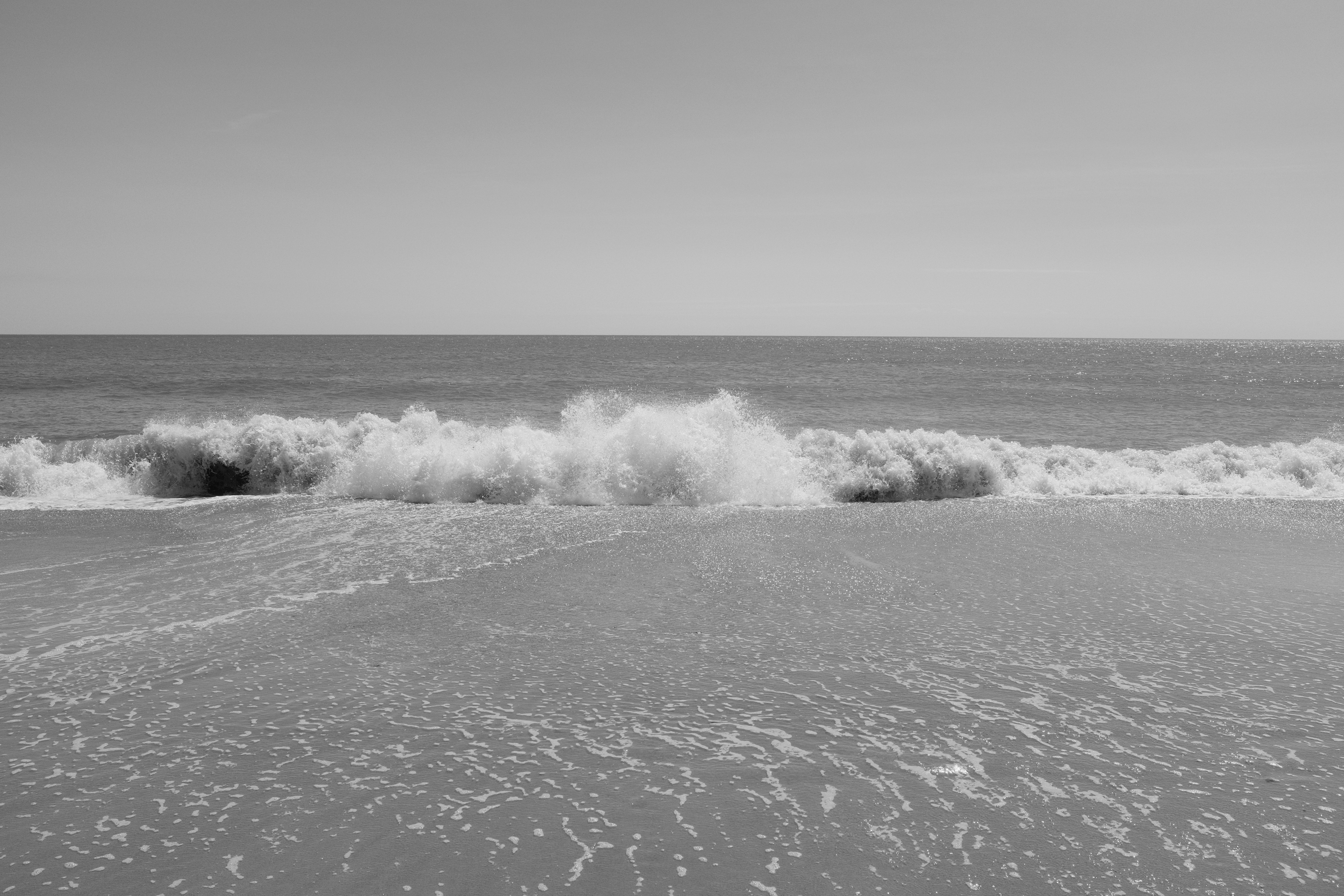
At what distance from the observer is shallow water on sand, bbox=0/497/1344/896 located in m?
3.78

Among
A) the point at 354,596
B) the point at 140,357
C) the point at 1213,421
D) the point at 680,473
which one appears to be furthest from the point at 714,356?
the point at 354,596

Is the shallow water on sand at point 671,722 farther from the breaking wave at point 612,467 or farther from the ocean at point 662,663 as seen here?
the breaking wave at point 612,467

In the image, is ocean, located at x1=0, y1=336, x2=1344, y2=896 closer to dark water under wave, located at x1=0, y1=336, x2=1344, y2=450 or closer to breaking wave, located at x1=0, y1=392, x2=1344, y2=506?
breaking wave, located at x1=0, y1=392, x2=1344, y2=506

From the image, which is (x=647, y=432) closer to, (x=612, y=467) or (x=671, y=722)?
(x=612, y=467)

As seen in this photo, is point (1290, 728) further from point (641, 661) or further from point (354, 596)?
point (354, 596)

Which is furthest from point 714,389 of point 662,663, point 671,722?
point 671,722

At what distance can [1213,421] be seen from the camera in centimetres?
2727

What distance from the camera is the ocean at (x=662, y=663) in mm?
3854

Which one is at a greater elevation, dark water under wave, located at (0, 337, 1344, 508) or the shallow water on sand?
dark water under wave, located at (0, 337, 1344, 508)

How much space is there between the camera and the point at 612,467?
44.1 feet

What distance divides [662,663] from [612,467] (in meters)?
7.56

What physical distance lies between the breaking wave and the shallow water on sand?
3885mm

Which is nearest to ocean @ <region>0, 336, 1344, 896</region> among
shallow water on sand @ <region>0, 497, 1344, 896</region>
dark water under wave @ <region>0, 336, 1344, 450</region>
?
shallow water on sand @ <region>0, 497, 1344, 896</region>

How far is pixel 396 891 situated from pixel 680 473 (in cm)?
990
